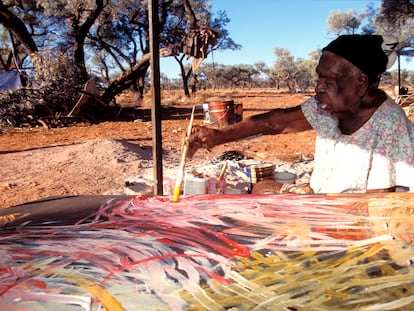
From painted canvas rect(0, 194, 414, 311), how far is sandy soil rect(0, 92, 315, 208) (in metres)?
1.68

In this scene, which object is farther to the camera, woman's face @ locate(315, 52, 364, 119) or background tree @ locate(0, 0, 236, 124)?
background tree @ locate(0, 0, 236, 124)

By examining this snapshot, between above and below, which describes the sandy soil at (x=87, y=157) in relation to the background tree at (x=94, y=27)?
below

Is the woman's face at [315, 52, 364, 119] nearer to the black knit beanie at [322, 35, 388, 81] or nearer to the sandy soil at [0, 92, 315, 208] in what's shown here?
the black knit beanie at [322, 35, 388, 81]

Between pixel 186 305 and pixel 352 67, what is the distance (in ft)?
5.14

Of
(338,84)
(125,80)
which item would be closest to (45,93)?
(125,80)

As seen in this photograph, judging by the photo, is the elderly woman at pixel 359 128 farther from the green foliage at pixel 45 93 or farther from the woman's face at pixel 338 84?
the green foliage at pixel 45 93

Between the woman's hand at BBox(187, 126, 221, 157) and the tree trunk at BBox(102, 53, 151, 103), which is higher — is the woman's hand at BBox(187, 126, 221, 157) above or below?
below

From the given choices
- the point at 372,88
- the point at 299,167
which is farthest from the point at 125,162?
the point at 372,88

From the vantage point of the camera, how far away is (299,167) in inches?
202

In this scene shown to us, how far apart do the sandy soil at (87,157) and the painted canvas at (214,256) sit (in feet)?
5.51

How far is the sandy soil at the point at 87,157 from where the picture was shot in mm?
4922

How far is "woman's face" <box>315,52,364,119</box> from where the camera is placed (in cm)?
204

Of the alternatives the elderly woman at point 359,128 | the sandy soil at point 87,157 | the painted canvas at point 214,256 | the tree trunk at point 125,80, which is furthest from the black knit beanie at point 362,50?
the tree trunk at point 125,80

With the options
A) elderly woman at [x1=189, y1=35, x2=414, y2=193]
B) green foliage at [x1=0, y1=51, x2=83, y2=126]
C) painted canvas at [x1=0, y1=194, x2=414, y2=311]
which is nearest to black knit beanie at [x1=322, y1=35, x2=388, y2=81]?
elderly woman at [x1=189, y1=35, x2=414, y2=193]
